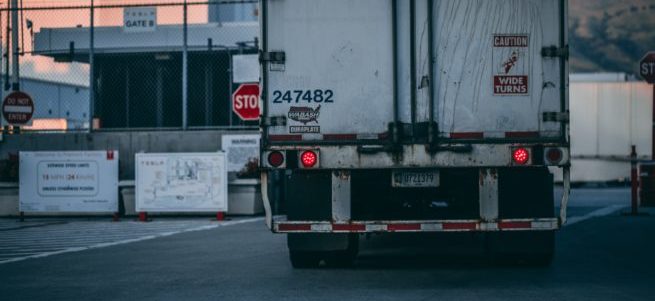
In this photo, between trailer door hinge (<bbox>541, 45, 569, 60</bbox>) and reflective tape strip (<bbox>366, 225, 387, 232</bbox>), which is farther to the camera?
reflective tape strip (<bbox>366, 225, 387, 232</bbox>)

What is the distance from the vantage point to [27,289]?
10.6 meters

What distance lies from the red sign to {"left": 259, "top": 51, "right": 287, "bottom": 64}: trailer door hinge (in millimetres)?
14633

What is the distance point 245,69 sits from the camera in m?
23.9

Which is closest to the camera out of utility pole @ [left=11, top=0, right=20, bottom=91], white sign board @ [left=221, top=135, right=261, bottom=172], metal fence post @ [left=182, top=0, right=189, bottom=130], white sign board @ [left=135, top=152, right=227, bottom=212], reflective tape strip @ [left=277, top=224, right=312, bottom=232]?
reflective tape strip @ [left=277, top=224, right=312, bottom=232]

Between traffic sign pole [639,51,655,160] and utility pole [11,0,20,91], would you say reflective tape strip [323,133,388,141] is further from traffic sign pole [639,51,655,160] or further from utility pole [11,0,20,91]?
utility pole [11,0,20,91]

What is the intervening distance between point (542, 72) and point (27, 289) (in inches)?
214

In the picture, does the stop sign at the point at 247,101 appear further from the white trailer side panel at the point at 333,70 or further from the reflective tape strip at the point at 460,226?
the reflective tape strip at the point at 460,226

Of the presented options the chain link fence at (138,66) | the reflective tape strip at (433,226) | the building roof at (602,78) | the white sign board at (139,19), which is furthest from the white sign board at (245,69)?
the building roof at (602,78)

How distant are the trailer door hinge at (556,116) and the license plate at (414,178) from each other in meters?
1.20

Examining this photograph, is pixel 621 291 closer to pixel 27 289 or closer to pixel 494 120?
pixel 494 120

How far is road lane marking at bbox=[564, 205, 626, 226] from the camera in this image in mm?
20158

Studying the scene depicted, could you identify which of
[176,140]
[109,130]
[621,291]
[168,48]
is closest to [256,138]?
[176,140]

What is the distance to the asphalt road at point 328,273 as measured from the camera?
9914mm

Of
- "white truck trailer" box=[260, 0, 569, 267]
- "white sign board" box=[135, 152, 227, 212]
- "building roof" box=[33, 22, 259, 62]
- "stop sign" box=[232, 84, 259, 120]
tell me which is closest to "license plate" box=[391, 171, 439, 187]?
"white truck trailer" box=[260, 0, 569, 267]
